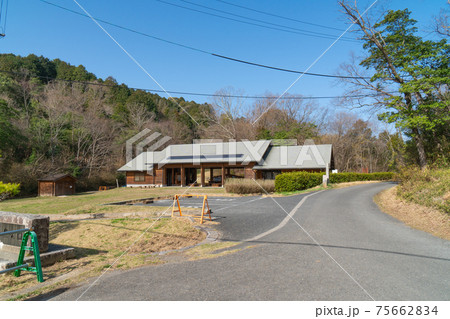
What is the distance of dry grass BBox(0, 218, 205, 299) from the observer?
17.0 ft

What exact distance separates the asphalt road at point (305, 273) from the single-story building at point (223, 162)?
2498 cm

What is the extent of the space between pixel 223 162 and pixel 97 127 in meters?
24.1

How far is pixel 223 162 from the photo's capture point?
110 ft

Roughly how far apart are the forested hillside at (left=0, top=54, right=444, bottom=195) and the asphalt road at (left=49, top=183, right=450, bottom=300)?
807 inches

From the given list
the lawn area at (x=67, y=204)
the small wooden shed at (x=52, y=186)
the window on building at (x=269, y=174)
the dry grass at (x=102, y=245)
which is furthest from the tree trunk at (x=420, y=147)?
the small wooden shed at (x=52, y=186)

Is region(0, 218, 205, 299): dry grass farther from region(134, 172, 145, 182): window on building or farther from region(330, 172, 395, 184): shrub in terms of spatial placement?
region(134, 172, 145, 182): window on building

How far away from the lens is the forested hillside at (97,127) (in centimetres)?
3362

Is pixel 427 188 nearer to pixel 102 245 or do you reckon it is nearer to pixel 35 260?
pixel 102 245

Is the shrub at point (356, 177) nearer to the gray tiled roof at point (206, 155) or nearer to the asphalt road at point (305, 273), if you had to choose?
the gray tiled roof at point (206, 155)

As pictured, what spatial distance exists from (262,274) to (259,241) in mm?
2699

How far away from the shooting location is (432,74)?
734 inches

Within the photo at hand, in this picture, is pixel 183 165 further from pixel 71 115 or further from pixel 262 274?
pixel 262 274

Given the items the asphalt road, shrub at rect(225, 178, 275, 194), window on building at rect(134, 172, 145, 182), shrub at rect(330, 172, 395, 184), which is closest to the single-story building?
window on building at rect(134, 172, 145, 182)

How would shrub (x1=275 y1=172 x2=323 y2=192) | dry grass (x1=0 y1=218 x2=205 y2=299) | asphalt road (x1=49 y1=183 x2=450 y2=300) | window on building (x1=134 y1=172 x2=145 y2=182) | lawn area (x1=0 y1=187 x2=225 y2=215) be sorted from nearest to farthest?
1. asphalt road (x1=49 y1=183 x2=450 y2=300)
2. dry grass (x1=0 y1=218 x2=205 y2=299)
3. lawn area (x1=0 y1=187 x2=225 y2=215)
4. shrub (x1=275 y1=172 x2=323 y2=192)
5. window on building (x1=134 y1=172 x2=145 y2=182)
